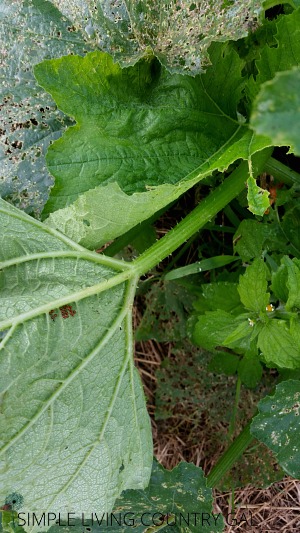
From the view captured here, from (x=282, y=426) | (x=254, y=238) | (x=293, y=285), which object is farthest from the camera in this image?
(x=254, y=238)

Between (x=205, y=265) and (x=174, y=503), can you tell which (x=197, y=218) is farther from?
(x=174, y=503)

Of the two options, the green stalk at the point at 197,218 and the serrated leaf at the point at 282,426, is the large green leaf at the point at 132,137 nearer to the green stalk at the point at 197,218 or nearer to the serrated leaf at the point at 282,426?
the green stalk at the point at 197,218

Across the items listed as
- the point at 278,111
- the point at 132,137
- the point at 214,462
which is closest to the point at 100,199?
the point at 132,137

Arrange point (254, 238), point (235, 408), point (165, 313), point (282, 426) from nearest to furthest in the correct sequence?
point (282, 426) → point (254, 238) → point (235, 408) → point (165, 313)

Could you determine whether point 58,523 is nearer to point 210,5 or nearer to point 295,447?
point 295,447

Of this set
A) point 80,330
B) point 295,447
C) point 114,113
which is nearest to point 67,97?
point 114,113

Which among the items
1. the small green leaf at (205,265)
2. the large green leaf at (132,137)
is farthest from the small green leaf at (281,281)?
the small green leaf at (205,265)
